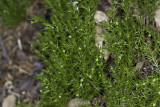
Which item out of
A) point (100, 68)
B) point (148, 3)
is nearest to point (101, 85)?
point (100, 68)

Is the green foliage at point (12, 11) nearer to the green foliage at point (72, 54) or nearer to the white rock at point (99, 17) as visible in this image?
the green foliage at point (72, 54)

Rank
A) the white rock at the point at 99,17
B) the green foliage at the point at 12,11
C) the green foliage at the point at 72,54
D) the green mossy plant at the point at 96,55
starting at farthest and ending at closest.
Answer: the green foliage at the point at 12,11 → the white rock at the point at 99,17 → the green foliage at the point at 72,54 → the green mossy plant at the point at 96,55

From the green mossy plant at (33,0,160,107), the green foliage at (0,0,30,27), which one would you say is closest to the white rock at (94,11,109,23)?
the green mossy plant at (33,0,160,107)

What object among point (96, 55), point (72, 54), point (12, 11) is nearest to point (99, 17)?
point (96, 55)

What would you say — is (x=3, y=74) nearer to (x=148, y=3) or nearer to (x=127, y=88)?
(x=127, y=88)

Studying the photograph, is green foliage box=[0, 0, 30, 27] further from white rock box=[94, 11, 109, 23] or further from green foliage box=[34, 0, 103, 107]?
white rock box=[94, 11, 109, 23]

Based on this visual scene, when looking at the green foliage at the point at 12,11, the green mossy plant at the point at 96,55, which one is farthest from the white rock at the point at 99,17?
the green foliage at the point at 12,11
